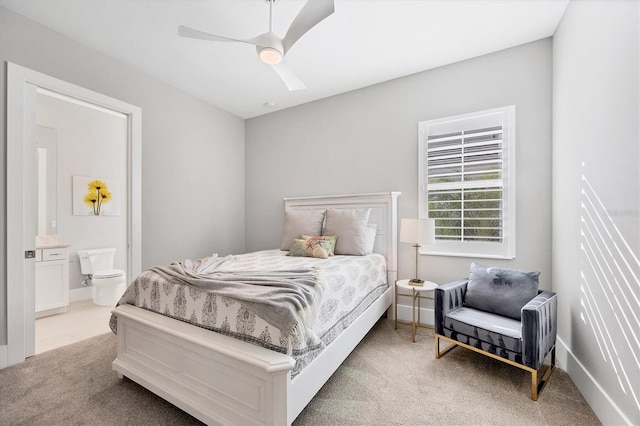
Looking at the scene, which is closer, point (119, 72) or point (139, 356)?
point (139, 356)

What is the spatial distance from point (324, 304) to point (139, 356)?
1333 millimetres

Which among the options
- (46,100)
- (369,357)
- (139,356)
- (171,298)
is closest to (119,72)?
(46,100)

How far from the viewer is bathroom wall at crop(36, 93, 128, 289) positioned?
397 cm

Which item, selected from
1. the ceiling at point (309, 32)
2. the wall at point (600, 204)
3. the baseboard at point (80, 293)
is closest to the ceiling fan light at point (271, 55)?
the ceiling at point (309, 32)

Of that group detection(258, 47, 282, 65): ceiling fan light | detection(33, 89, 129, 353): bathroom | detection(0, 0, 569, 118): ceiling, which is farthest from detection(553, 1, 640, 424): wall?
detection(33, 89, 129, 353): bathroom

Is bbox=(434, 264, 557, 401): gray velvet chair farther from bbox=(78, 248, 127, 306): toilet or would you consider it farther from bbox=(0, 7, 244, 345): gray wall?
bbox=(78, 248, 127, 306): toilet

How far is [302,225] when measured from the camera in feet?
11.2

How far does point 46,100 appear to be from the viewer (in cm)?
384

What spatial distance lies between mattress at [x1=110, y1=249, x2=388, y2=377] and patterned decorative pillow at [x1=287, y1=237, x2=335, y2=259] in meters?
0.30

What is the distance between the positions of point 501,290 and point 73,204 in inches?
217

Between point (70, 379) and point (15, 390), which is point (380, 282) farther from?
point (15, 390)

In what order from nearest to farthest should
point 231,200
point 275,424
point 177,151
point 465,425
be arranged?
point 275,424 → point 465,425 → point 177,151 → point 231,200

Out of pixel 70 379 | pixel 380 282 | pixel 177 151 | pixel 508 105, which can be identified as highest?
pixel 508 105

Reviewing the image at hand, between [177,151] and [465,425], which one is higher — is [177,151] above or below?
above
